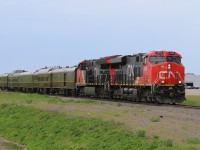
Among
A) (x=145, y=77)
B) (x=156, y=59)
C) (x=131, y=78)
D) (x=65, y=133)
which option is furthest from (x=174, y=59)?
(x=65, y=133)

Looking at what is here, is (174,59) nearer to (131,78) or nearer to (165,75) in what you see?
(165,75)

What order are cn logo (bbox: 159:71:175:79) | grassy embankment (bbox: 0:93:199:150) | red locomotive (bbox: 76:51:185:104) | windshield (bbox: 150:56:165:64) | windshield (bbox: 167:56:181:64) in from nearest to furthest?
1. grassy embankment (bbox: 0:93:199:150)
2. red locomotive (bbox: 76:51:185:104)
3. cn logo (bbox: 159:71:175:79)
4. windshield (bbox: 150:56:165:64)
5. windshield (bbox: 167:56:181:64)

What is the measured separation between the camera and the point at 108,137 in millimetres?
14969

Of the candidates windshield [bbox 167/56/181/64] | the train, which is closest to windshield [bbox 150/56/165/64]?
the train

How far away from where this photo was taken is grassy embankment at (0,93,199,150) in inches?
541

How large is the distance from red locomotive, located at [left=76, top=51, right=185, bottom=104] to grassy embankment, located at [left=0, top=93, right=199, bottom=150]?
10.2 metres

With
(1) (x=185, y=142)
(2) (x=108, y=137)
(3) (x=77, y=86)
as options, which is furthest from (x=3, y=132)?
(3) (x=77, y=86)

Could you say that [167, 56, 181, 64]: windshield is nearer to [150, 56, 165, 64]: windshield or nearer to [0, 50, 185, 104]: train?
[0, 50, 185, 104]: train

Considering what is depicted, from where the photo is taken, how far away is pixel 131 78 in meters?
33.6

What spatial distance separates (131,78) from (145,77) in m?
2.55

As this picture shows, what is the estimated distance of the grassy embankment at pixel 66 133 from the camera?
45.1ft

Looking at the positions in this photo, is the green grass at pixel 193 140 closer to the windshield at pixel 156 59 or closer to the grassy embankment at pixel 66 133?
the grassy embankment at pixel 66 133

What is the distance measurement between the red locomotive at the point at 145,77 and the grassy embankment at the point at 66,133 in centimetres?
1017

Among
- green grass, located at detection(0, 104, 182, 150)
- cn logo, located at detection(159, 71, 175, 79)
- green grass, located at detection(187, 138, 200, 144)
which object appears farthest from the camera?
cn logo, located at detection(159, 71, 175, 79)
